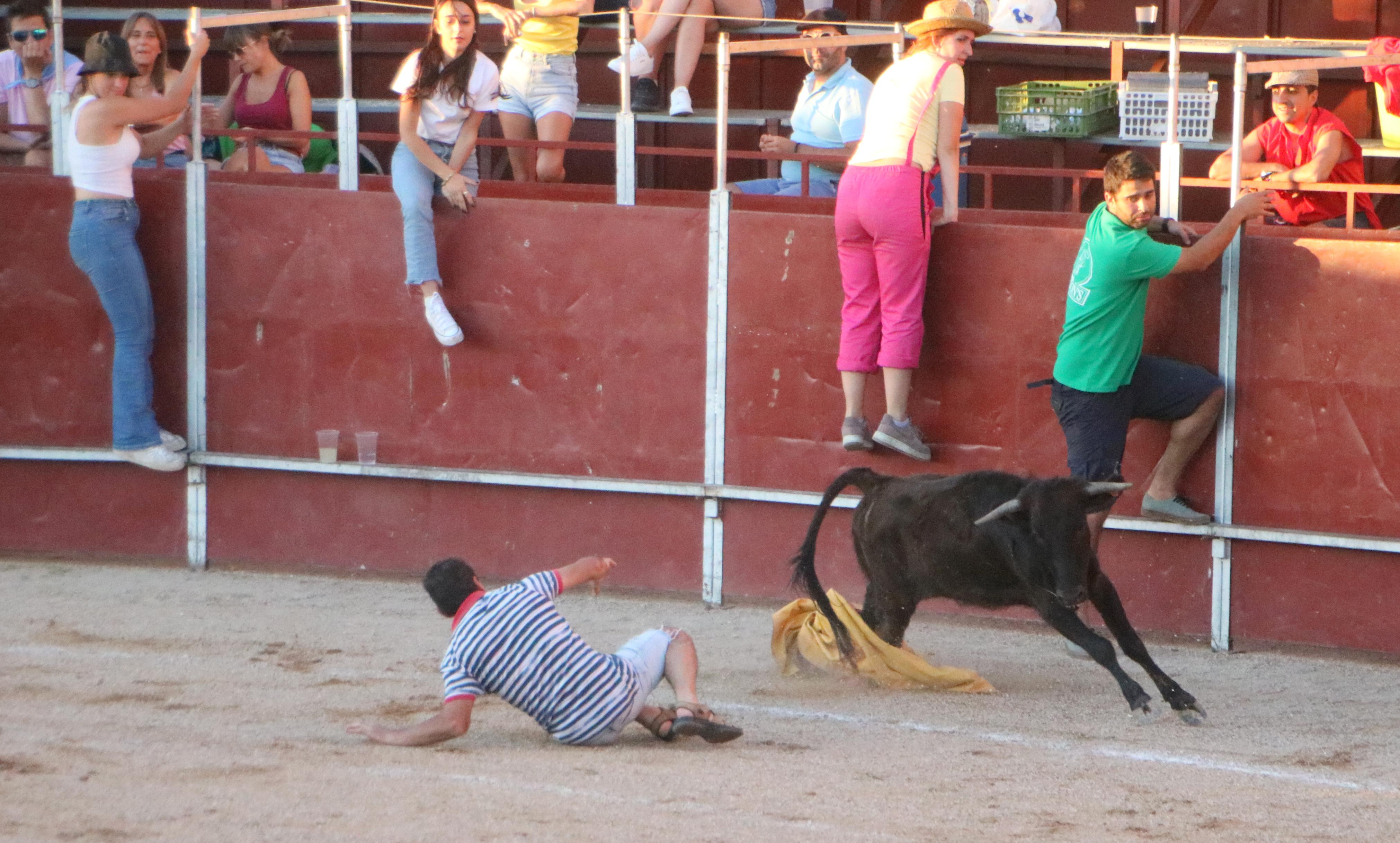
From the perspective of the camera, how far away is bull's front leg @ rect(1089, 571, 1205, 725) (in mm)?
6434

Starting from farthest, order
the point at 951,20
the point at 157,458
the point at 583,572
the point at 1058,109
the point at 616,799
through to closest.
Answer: the point at 1058,109, the point at 157,458, the point at 951,20, the point at 583,572, the point at 616,799

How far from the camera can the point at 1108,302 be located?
7.09 m

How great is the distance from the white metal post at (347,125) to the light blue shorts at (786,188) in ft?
5.18

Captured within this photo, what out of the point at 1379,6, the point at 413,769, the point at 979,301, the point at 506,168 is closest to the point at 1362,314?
the point at 979,301

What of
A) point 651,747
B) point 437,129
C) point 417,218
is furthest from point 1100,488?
point 437,129

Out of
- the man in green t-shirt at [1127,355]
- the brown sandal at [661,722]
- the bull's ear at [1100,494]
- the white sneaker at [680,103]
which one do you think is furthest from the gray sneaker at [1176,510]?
the white sneaker at [680,103]

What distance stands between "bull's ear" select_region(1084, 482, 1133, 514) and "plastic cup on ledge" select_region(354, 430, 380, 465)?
380cm

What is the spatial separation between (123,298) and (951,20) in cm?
416

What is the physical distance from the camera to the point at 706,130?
12219 millimetres

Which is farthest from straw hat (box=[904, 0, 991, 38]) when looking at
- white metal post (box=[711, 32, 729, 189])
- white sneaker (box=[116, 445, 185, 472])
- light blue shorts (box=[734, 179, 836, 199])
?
white sneaker (box=[116, 445, 185, 472])

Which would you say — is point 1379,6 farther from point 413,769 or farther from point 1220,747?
point 413,769

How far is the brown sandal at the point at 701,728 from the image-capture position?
582 centimetres

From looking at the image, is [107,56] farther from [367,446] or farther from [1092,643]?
[1092,643]

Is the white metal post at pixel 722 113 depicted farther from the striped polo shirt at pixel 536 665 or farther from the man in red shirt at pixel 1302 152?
the striped polo shirt at pixel 536 665
